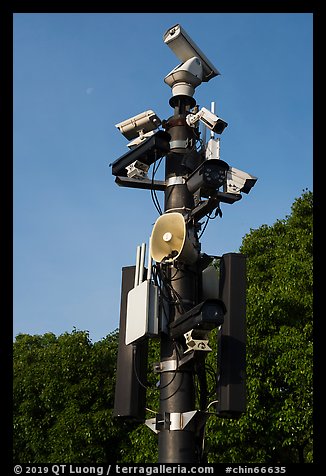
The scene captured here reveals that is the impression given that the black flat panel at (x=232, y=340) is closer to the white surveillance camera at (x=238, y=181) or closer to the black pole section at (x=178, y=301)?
the black pole section at (x=178, y=301)

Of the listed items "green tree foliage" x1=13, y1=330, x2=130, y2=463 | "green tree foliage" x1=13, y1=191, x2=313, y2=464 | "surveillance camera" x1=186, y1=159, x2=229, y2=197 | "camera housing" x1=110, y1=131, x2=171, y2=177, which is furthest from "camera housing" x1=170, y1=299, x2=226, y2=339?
"green tree foliage" x1=13, y1=330, x2=130, y2=463

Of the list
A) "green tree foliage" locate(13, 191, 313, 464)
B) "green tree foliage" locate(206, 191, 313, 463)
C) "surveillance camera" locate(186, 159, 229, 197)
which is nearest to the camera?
"surveillance camera" locate(186, 159, 229, 197)

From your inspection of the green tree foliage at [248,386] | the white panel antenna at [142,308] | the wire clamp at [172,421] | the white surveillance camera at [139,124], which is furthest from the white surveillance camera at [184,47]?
the green tree foliage at [248,386]

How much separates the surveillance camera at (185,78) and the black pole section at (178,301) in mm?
93

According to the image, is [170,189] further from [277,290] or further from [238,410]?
[277,290]

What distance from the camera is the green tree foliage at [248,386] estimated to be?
12.8m

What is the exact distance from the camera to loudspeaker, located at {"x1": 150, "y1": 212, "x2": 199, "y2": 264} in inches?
221

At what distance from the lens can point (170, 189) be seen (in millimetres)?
6176

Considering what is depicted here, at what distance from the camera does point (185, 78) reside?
667 centimetres

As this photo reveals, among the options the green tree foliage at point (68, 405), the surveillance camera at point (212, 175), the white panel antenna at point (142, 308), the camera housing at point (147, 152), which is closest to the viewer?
the white panel antenna at point (142, 308)

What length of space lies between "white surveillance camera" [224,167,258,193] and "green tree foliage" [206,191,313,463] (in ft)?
25.2

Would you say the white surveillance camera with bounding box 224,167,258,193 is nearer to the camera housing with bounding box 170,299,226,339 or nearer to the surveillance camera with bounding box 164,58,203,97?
the surveillance camera with bounding box 164,58,203,97

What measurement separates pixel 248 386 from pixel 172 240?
7920mm
